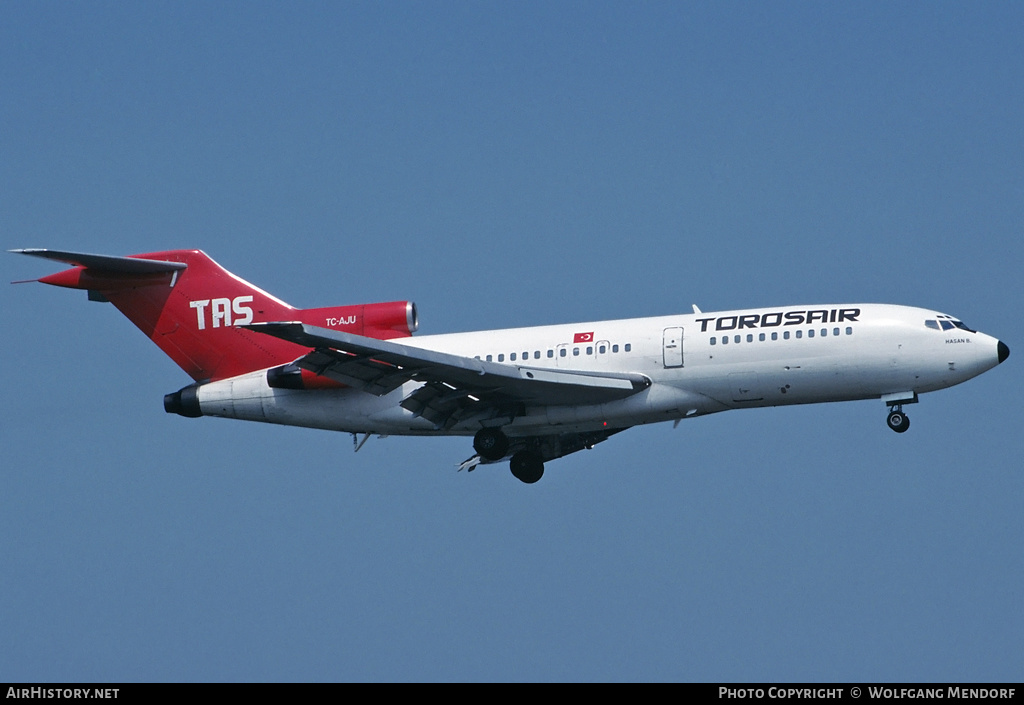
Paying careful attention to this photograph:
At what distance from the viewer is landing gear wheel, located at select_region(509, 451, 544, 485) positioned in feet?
130

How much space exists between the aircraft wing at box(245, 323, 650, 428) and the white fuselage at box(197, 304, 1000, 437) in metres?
0.50

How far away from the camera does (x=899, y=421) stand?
117 ft

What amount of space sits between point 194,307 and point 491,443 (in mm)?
9026

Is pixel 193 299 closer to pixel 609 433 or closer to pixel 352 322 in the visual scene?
pixel 352 322

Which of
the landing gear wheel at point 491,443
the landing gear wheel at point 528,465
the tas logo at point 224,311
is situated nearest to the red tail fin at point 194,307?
the tas logo at point 224,311

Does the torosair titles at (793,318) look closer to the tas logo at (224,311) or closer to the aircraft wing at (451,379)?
the aircraft wing at (451,379)

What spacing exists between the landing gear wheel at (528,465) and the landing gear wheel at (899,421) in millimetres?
9407

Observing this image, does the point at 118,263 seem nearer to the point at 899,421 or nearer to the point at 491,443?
the point at 491,443

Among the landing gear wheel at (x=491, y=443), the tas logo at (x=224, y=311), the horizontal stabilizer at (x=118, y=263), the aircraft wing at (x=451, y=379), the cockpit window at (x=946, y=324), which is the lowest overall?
the landing gear wheel at (x=491, y=443)

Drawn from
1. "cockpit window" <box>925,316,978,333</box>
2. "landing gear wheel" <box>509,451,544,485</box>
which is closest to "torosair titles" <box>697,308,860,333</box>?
"cockpit window" <box>925,316,978,333</box>

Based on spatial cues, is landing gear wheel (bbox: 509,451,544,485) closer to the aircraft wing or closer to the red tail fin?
the aircraft wing

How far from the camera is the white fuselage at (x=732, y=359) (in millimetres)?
34938

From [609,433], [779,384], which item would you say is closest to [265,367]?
[609,433]

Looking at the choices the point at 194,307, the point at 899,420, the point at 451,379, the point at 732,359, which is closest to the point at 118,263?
the point at 194,307
